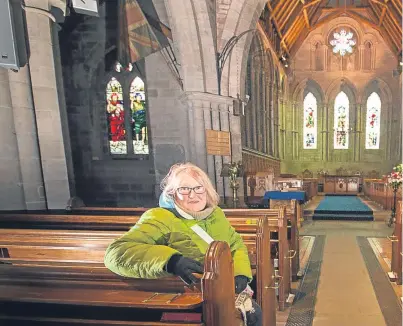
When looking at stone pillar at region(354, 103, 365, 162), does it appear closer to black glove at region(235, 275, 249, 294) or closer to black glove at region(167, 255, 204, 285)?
black glove at region(235, 275, 249, 294)

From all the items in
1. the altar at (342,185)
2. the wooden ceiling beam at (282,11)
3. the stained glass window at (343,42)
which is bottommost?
the altar at (342,185)

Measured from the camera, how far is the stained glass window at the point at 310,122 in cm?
1939

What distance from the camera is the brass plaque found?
7.53 metres

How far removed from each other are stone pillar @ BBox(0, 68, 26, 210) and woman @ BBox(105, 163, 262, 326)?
10.1 feet

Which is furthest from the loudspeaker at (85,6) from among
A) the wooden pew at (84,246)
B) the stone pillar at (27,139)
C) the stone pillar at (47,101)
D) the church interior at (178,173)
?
the wooden pew at (84,246)

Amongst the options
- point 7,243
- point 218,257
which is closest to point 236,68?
point 7,243

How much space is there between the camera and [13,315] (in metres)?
1.48

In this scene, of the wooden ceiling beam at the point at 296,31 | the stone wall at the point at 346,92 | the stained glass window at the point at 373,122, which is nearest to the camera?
the wooden ceiling beam at the point at 296,31

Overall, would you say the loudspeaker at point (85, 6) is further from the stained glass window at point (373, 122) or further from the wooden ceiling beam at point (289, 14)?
the stained glass window at point (373, 122)

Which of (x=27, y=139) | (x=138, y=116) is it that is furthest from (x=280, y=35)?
(x=27, y=139)

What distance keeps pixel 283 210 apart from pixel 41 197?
3320 mm

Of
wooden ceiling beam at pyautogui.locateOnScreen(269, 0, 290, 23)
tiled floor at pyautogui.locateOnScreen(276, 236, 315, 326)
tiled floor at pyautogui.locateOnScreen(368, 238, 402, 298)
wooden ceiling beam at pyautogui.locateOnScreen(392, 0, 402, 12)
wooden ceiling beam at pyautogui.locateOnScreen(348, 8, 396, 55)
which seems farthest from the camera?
wooden ceiling beam at pyautogui.locateOnScreen(348, 8, 396, 55)

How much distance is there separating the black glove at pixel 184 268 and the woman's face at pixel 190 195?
17.0 inches

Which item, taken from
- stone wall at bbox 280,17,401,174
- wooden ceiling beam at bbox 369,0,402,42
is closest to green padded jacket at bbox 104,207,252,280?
stone wall at bbox 280,17,401,174
